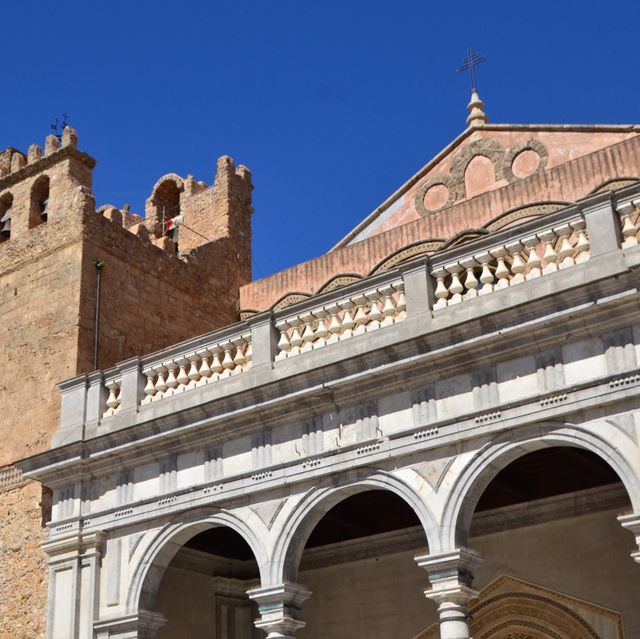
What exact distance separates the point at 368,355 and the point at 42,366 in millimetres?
6141

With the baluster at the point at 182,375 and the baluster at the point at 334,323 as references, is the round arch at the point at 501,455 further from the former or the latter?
the baluster at the point at 182,375

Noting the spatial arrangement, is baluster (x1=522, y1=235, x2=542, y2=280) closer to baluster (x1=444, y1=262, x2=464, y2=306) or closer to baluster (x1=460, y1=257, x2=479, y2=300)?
baluster (x1=460, y1=257, x2=479, y2=300)

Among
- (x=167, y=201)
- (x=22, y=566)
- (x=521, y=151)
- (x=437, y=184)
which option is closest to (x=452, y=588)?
(x=22, y=566)

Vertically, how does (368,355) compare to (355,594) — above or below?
above

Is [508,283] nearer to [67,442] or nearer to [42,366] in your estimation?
[67,442]

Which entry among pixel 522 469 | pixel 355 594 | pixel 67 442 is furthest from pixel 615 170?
pixel 67 442

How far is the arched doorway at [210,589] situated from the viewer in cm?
1381

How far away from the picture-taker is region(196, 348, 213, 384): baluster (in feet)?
41.5

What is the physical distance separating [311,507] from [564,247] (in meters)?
3.65

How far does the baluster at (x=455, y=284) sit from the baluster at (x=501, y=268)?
0.40 m

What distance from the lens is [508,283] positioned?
10531 millimetres

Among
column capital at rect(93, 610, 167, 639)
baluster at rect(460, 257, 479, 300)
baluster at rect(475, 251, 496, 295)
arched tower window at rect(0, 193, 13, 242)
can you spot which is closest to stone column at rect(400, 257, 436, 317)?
baluster at rect(460, 257, 479, 300)

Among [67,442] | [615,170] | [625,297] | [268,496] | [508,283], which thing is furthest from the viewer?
[615,170]

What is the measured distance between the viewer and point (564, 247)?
1023 centimetres
